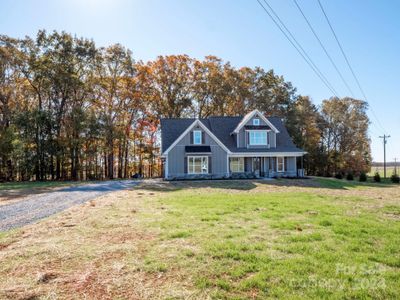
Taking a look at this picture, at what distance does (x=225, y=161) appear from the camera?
26.9 m

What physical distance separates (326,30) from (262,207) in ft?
21.8

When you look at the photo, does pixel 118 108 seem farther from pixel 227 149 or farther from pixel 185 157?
pixel 227 149

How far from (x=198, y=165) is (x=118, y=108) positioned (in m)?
15.8

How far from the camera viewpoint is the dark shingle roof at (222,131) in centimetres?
2783

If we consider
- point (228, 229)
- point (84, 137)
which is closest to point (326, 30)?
point (228, 229)

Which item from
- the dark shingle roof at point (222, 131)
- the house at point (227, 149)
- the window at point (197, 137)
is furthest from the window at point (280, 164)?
the window at point (197, 137)

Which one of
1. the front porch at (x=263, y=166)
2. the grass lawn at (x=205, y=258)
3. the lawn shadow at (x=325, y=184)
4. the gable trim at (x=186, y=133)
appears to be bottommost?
the lawn shadow at (x=325, y=184)

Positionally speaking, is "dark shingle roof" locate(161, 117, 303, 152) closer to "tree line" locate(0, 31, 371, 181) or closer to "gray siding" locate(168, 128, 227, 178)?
"gray siding" locate(168, 128, 227, 178)

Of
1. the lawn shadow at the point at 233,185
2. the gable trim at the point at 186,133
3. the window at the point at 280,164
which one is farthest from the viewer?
→ the window at the point at 280,164

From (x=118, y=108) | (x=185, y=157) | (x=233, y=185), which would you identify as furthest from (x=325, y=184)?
(x=118, y=108)

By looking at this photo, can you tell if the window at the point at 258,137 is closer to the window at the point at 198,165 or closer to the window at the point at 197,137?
the window at the point at 198,165

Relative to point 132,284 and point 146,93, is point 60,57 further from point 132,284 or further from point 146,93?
point 132,284

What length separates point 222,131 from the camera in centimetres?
3000

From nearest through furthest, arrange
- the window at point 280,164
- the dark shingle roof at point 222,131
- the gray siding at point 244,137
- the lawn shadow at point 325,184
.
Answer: the lawn shadow at point 325,184, the dark shingle roof at point 222,131, the gray siding at point 244,137, the window at point 280,164
